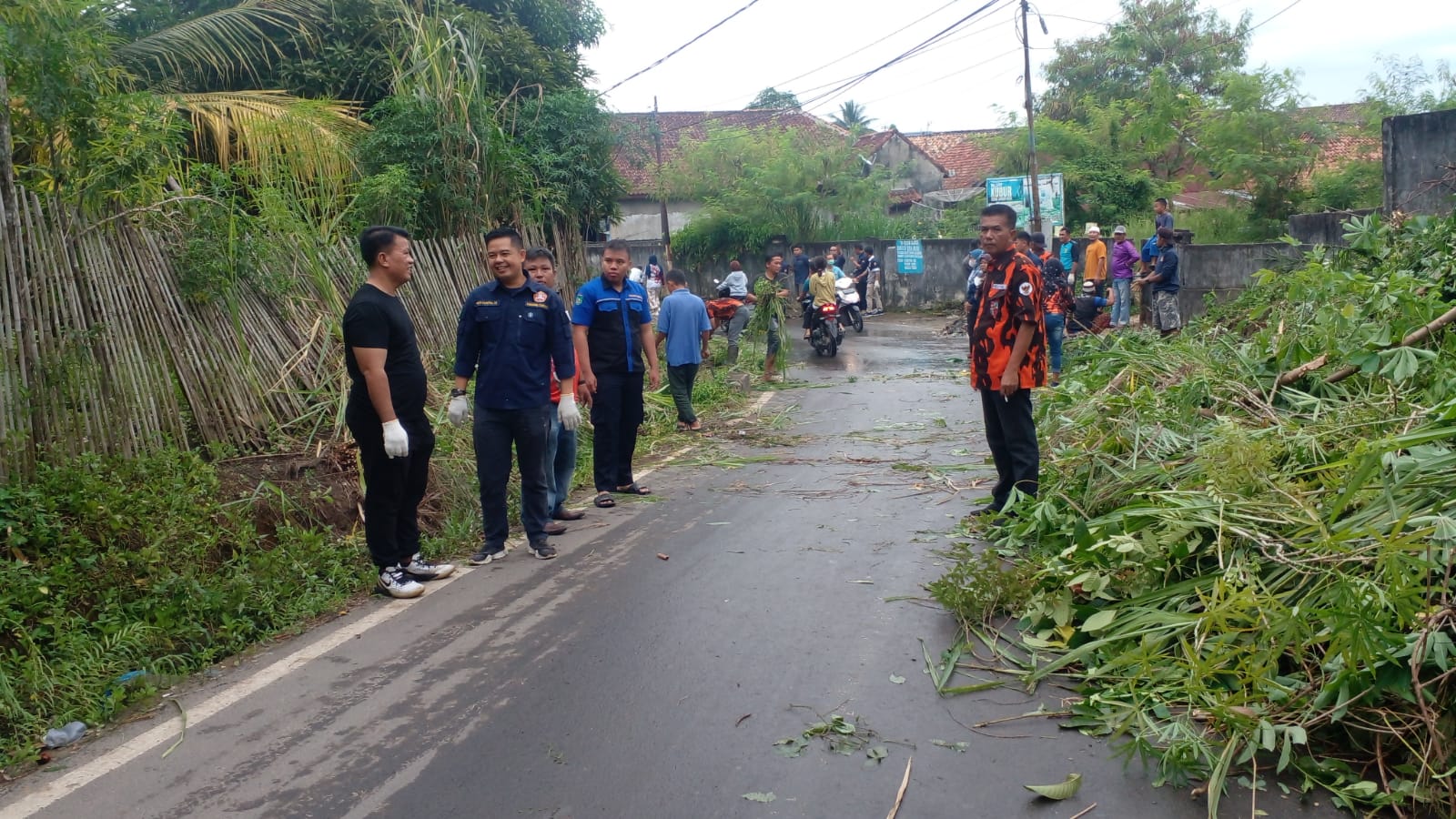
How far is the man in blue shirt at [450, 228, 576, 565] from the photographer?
636 centimetres

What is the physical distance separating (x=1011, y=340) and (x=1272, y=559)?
251 centimetres

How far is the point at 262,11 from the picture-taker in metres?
12.9

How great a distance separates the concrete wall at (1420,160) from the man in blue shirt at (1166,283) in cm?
321

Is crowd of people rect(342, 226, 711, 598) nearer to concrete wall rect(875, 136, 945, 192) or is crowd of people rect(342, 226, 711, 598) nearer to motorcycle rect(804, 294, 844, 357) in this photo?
motorcycle rect(804, 294, 844, 357)

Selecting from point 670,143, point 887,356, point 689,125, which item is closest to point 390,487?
point 887,356

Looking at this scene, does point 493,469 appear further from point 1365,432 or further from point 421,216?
point 421,216

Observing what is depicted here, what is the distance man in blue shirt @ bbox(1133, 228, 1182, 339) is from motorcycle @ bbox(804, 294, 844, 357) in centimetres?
461

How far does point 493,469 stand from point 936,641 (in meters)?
2.90

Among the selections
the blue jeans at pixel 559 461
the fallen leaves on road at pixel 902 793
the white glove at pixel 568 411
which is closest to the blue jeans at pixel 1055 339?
the blue jeans at pixel 559 461

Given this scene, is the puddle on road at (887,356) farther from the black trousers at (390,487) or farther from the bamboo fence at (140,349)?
the black trousers at (390,487)

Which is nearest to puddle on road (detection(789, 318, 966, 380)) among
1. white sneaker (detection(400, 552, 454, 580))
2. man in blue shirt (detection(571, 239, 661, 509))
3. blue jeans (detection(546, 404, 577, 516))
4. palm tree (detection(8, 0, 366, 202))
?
palm tree (detection(8, 0, 366, 202))

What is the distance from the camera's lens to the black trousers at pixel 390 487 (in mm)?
5676

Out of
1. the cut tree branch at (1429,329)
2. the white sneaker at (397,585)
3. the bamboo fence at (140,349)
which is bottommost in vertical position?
the white sneaker at (397,585)

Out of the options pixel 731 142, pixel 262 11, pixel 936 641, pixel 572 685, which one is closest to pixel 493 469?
pixel 572 685
